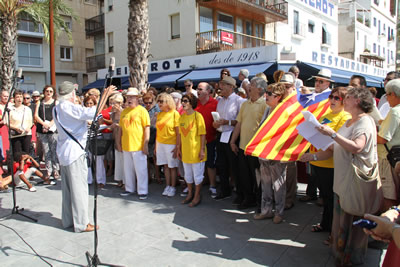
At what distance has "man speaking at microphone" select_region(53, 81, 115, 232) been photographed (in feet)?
14.0

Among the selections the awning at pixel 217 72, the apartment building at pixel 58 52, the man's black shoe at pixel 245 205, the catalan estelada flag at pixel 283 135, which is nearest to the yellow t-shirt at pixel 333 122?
the catalan estelada flag at pixel 283 135

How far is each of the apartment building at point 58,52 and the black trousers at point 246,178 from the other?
26.4 metres

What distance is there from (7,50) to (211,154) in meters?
13.5

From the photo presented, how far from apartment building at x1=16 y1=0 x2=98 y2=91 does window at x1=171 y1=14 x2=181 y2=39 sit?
39.2ft

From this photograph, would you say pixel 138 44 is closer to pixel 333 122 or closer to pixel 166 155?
pixel 166 155

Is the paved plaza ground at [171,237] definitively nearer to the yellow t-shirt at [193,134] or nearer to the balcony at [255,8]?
the yellow t-shirt at [193,134]

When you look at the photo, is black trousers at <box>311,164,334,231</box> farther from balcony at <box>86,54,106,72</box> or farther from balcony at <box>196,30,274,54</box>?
balcony at <box>86,54,106,72</box>

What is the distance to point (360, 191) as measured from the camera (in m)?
3.08

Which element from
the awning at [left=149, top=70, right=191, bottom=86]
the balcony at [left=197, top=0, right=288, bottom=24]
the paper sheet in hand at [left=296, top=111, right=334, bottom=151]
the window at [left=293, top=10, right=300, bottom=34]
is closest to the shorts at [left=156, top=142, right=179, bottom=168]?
the paper sheet in hand at [left=296, top=111, right=334, bottom=151]

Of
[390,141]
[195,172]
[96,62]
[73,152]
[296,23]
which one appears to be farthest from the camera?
[96,62]

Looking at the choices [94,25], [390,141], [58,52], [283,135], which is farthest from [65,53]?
[390,141]

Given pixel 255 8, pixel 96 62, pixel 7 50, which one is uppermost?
pixel 255 8

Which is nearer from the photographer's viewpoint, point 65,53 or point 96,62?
point 96,62

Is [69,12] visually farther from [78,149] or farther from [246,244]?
[246,244]
